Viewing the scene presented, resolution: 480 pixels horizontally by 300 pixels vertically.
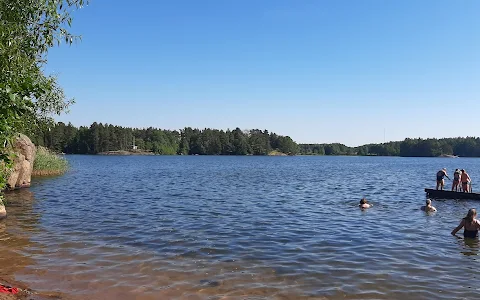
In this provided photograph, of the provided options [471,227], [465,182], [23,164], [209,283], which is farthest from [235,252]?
[465,182]

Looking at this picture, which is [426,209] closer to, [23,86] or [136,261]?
[136,261]

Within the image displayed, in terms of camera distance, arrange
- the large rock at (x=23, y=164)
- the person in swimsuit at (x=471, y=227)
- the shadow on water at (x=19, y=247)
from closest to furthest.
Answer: the shadow on water at (x=19, y=247), the person in swimsuit at (x=471, y=227), the large rock at (x=23, y=164)

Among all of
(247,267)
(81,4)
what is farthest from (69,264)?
(81,4)

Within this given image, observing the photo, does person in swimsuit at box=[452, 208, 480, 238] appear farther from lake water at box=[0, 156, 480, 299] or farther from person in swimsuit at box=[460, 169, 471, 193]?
person in swimsuit at box=[460, 169, 471, 193]

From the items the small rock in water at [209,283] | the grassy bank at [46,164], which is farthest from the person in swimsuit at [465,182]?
the grassy bank at [46,164]

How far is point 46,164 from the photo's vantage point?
43281 millimetres

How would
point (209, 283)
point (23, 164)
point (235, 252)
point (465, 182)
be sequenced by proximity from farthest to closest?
point (465, 182) < point (23, 164) < point (235, 252) < point (209, 283)

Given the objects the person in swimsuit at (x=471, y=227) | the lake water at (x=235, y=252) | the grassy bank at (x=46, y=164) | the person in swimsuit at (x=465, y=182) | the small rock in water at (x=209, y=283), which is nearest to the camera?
the lake water at (x=235, y=252)

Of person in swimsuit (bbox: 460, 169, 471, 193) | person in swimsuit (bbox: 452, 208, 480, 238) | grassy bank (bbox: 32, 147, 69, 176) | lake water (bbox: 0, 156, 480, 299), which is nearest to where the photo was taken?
lake water (bbox: 0, 156, 480, 299)

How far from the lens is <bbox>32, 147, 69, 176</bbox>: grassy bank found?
139 feet

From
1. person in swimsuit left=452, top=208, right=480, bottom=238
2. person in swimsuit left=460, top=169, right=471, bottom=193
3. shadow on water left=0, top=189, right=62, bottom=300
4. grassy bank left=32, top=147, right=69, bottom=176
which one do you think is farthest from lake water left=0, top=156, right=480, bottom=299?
grassy bank left=32, top=147, right=69, bottom=176

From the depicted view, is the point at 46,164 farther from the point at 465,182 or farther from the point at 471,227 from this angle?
the point at 471,227

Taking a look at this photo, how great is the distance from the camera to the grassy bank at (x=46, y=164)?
42.3 m

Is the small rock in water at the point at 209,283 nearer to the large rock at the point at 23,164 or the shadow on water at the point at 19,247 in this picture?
the shadow on water at the point at 19,247
